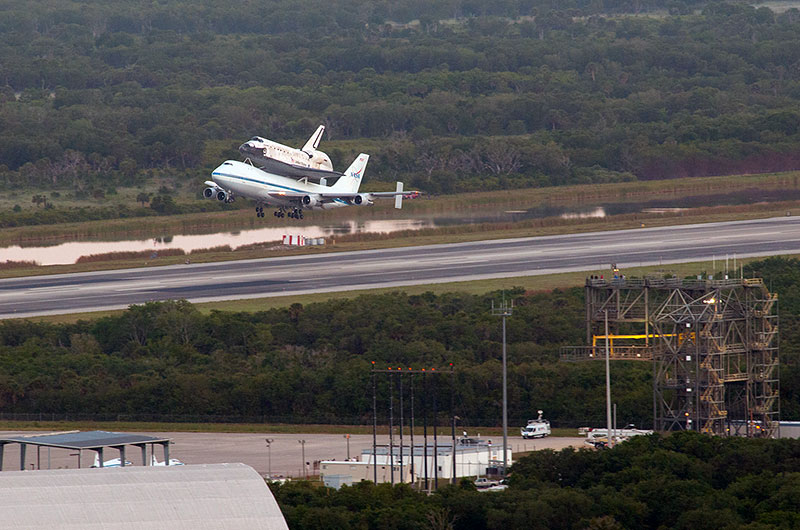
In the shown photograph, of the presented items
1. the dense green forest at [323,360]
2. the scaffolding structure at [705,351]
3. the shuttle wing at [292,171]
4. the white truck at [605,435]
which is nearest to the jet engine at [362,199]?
the shuttle wing at [292,171]

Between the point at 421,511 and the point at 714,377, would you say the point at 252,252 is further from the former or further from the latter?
the point at 421,511

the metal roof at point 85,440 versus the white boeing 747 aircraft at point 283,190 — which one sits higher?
the white boeing 747 aircraft at point 283,190

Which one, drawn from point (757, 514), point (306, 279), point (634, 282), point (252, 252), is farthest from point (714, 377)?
point (252, 252)

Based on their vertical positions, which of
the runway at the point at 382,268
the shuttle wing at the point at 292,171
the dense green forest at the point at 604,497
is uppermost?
the shuttle wing at the point at 292,171

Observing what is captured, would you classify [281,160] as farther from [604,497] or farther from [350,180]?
[604,497]

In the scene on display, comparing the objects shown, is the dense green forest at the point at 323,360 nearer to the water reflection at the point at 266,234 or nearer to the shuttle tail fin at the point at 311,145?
the shuttle tail fin at the point at 311,145

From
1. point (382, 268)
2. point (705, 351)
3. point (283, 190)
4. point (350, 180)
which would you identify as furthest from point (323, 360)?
point (705, 351)

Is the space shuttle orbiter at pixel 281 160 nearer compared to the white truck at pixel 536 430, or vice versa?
the white truck at pixel 536 430
